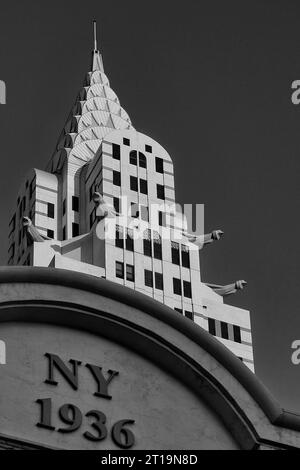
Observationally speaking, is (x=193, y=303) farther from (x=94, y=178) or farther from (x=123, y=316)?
(x=123, y=316)

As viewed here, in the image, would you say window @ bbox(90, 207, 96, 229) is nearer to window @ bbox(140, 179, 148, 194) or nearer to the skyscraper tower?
the skyscraper tower

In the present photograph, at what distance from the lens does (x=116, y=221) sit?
10469 centimetres

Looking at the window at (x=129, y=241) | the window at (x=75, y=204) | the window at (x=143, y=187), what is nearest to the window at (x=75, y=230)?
the window at (x=75, y=204)

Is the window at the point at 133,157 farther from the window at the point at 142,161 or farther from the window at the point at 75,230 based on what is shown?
the window at the point at 75,230

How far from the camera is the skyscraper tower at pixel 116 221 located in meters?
102

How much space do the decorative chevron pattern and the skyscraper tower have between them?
103 millimetres

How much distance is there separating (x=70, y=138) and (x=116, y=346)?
8870 cm

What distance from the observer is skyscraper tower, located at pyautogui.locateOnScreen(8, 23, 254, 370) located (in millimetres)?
101812

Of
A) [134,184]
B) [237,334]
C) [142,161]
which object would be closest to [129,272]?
[237,334]

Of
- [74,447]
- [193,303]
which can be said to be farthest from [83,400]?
[193,303]

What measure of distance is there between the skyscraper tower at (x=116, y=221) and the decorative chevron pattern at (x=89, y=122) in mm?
103

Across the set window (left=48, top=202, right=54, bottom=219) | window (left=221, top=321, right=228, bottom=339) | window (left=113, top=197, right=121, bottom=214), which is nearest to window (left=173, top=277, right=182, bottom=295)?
window (left=221, top=321, right=228, bottom=339)

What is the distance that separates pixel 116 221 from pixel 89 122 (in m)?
18.9

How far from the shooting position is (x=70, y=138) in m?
119
